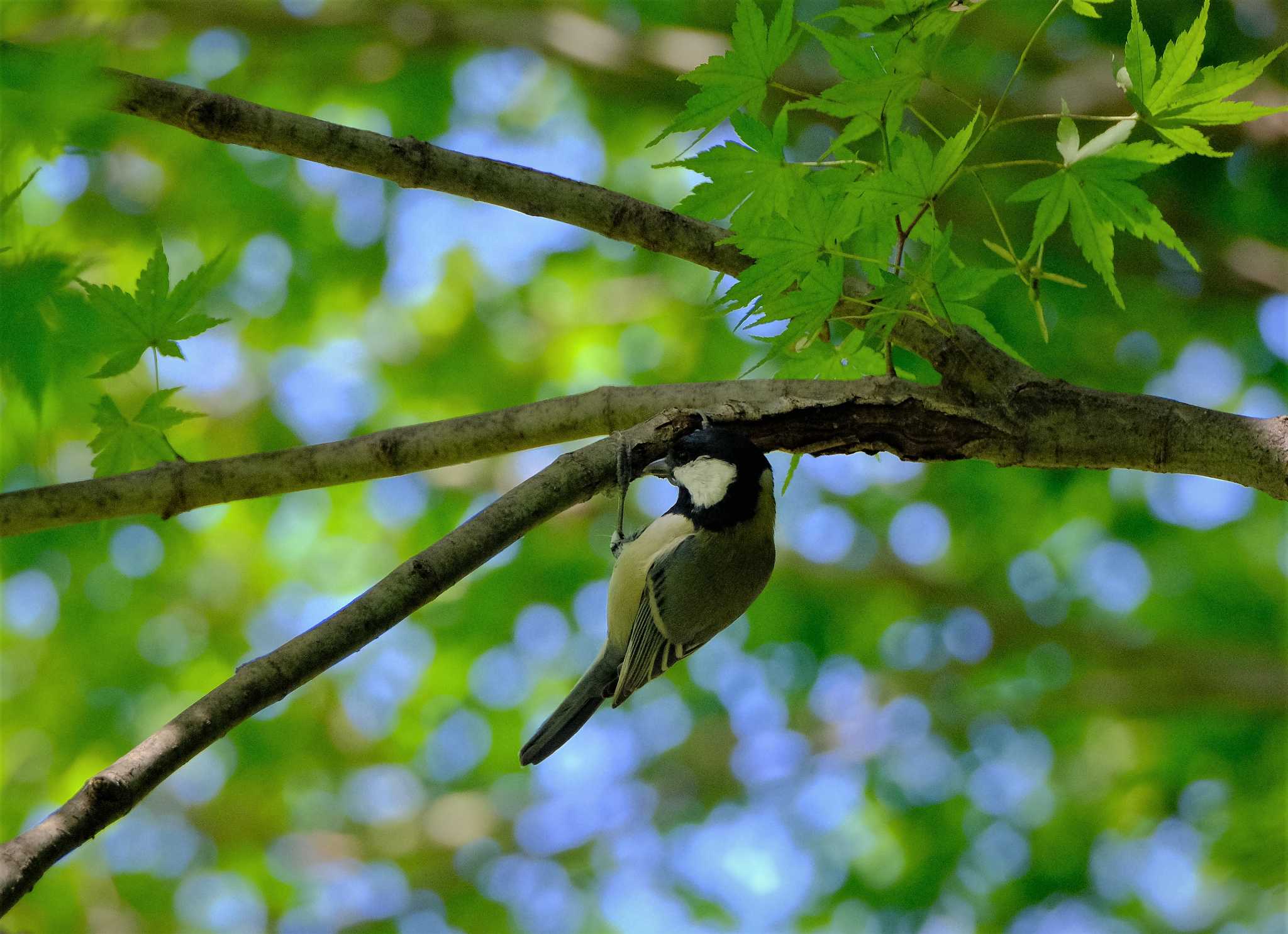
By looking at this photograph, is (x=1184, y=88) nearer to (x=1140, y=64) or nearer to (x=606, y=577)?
(x=1140, y=64)

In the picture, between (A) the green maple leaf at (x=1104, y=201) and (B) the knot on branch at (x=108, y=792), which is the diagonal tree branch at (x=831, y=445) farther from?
(A) the green maple leaf at (x=1104, y=201)

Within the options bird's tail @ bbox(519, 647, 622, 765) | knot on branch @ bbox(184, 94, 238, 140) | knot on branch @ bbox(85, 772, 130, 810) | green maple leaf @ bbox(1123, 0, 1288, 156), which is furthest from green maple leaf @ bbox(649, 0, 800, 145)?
bird's tail @ bbox(519, 647, 622, 765)

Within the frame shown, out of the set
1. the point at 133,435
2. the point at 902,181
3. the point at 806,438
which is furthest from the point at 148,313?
the point at 902,181

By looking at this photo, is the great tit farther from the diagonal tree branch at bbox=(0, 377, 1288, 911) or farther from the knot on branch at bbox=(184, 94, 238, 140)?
the knot on branch at bbox=(184, 94, 238, 140)

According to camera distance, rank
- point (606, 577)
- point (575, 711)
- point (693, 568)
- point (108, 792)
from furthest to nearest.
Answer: point (606, 577)
point (575, 711)
point (693, 568)
point (108, 792)

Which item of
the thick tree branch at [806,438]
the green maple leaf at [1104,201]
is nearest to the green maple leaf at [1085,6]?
the green maple leaf at [1104,201]

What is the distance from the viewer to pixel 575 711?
10.1 ft

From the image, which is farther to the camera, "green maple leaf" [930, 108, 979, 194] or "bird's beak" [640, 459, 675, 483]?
"bird's beak" [640, 459, 675, 483]

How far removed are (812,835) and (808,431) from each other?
5.53m

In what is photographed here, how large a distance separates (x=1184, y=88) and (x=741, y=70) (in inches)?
34.0

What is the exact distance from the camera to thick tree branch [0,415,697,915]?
1559mm

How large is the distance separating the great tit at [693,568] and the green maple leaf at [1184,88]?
1.19 metres

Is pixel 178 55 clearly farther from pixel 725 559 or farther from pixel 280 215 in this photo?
pixel 725 559

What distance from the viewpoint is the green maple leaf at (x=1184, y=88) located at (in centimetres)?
186
